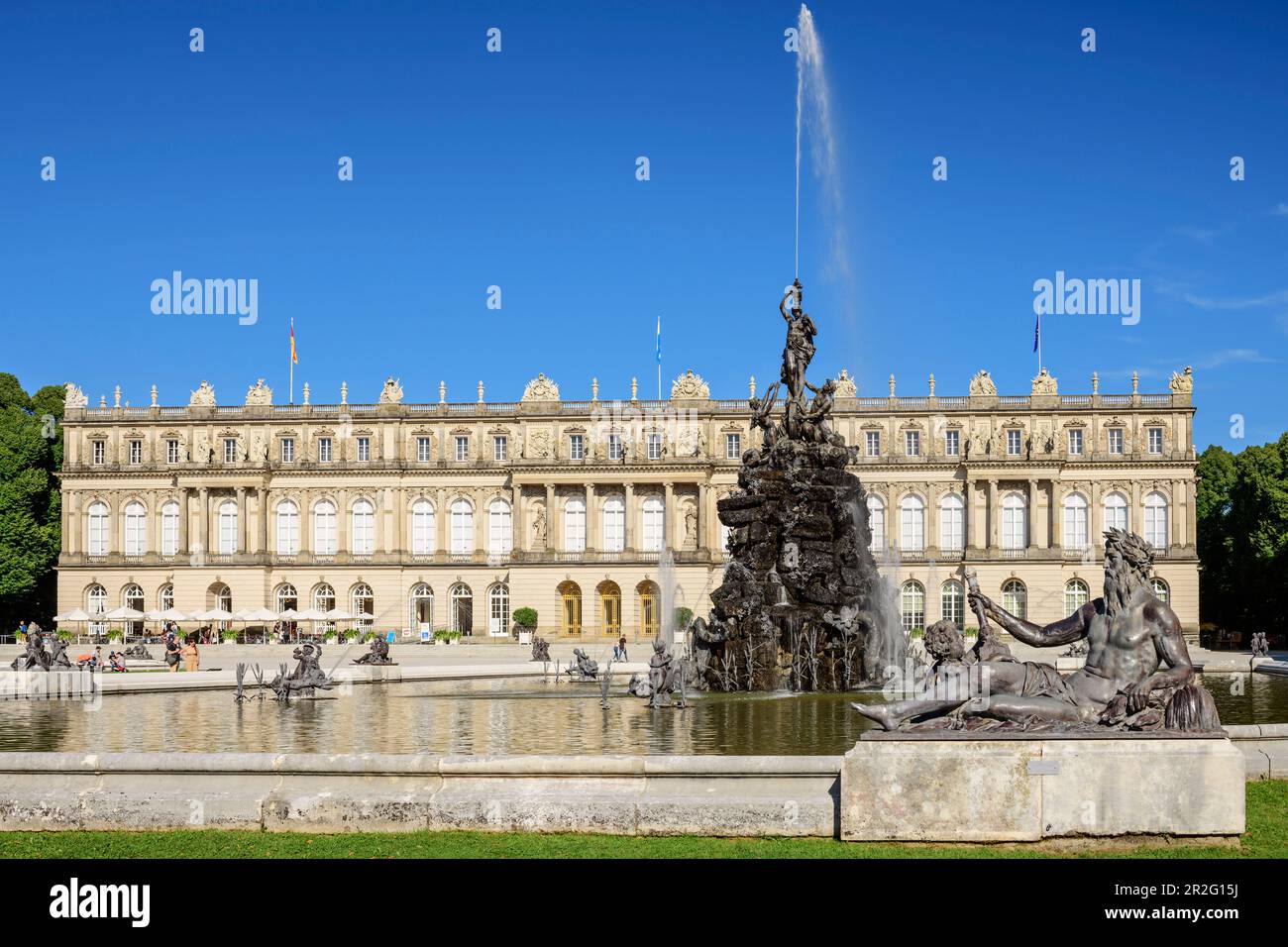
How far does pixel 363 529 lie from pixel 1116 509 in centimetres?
4684

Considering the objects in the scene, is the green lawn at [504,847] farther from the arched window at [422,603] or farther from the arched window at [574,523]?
the arched window at [422,603]

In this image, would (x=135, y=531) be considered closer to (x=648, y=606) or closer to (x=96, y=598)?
(x=96, y=598)

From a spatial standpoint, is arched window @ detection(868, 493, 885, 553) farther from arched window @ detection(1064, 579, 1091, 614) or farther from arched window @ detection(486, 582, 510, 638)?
arched window @ detection(486, 582, 510, 638)

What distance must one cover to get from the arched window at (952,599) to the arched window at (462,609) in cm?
2936

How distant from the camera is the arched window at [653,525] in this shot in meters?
84.4

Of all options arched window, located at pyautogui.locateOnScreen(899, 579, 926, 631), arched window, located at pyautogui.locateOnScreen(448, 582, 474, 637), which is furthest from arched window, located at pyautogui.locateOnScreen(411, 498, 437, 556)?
arched window, located at pyautogui.locateOnScreen(899, 579, 926, 631)

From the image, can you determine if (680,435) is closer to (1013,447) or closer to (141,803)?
(1013,447)

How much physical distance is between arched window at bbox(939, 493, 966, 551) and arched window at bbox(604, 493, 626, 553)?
19.7 m

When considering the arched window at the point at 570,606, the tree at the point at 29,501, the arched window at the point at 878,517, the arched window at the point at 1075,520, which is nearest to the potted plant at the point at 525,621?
the arched window at the point at 570,606

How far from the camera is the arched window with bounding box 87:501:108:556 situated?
87375 mm

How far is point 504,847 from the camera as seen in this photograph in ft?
32.3

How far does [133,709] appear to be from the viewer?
2255cm
